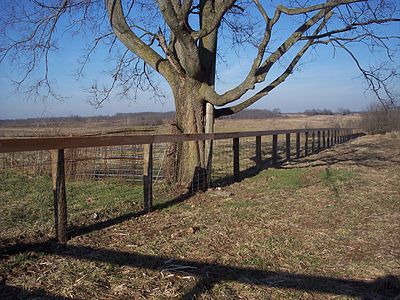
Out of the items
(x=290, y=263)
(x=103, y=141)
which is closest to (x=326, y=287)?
(x=290, y=263)

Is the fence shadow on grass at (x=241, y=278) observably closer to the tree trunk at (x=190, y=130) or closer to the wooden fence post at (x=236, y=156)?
the tree trunk at (x=190, y=130)

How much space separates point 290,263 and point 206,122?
4895mm

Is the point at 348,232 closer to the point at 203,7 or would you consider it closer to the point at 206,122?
the point at 206,122

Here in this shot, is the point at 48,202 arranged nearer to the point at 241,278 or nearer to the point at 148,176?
the point at 148,176

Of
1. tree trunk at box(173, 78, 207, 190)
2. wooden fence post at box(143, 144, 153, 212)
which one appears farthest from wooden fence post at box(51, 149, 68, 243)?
tree trunk at box(173, 78, 207, 190)

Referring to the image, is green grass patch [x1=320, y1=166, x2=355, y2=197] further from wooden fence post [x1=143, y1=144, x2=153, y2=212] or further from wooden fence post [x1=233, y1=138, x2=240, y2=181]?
wooden fence post [x1=143, y1=144, x2=153, y2=212]

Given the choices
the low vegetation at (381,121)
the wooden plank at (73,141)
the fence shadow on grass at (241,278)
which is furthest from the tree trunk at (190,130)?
the low vegetation at (381,121)

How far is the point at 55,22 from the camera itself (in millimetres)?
8945

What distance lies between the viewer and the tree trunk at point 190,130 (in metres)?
7.84

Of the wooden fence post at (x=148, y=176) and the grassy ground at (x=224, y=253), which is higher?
the wooden fence post at (x=148, y=176)

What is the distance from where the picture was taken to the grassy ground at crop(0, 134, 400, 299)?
10.7 feet

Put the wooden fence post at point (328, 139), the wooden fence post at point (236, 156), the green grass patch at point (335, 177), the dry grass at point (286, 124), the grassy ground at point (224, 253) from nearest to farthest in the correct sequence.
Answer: the grassy ground at point (224, 253), the green grass patch at point (335, 177), the wooden fence post at point (236, 156), the wooden fence post at point (328, 139), the dry grass at point (286, 124)

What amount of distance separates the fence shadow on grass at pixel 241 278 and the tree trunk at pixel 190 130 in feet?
12.6

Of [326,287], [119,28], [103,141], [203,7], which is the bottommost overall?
[326,287]
